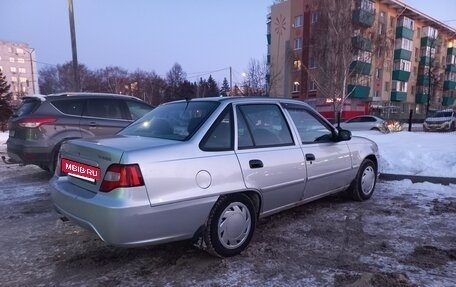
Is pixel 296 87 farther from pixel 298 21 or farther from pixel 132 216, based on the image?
pixel 132 216

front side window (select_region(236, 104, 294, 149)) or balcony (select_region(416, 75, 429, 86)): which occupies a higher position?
balcony (select_region(416, 75, 429, 86))

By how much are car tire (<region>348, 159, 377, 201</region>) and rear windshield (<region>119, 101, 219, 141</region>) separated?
109 inches

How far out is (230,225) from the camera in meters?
3.61

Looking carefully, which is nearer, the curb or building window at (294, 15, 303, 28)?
the curb

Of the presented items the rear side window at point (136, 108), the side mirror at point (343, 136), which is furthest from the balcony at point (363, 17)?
the side mirror at point (343, 136)

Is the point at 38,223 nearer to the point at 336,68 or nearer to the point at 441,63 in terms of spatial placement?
the point at 336,68

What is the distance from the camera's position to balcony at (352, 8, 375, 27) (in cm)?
2966

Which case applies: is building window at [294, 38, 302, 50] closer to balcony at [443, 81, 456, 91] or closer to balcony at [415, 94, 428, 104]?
balcony at [415, 94, 428, 104]

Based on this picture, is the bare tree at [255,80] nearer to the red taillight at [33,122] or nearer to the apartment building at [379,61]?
the apartment building at [379,61]

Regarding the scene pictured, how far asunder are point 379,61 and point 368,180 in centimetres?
3266

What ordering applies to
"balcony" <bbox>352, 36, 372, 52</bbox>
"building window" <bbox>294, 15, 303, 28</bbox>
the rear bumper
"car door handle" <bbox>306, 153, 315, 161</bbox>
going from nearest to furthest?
the rear bumper, "car door handle" <bbox>306, 153, 315, 161</bbox>, "balcony" <bbox>352, 36, 372, 52</bbox>, "building window" <bbox>294, 15, 303, 28</bbox>

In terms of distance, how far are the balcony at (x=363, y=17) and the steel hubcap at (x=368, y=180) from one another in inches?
1052

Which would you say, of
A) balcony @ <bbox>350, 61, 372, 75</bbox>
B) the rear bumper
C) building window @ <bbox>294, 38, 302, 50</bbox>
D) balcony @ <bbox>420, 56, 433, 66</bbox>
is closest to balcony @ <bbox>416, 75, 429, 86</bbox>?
balcony @ <bbox>420, 56, 433, 66</bbox>

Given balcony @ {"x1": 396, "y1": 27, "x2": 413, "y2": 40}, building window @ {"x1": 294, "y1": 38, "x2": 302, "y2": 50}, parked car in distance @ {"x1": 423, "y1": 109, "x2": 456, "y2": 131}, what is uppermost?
balcony @ {"x1": 396, "y1": 27, "x2": 413, "y2": 40}
